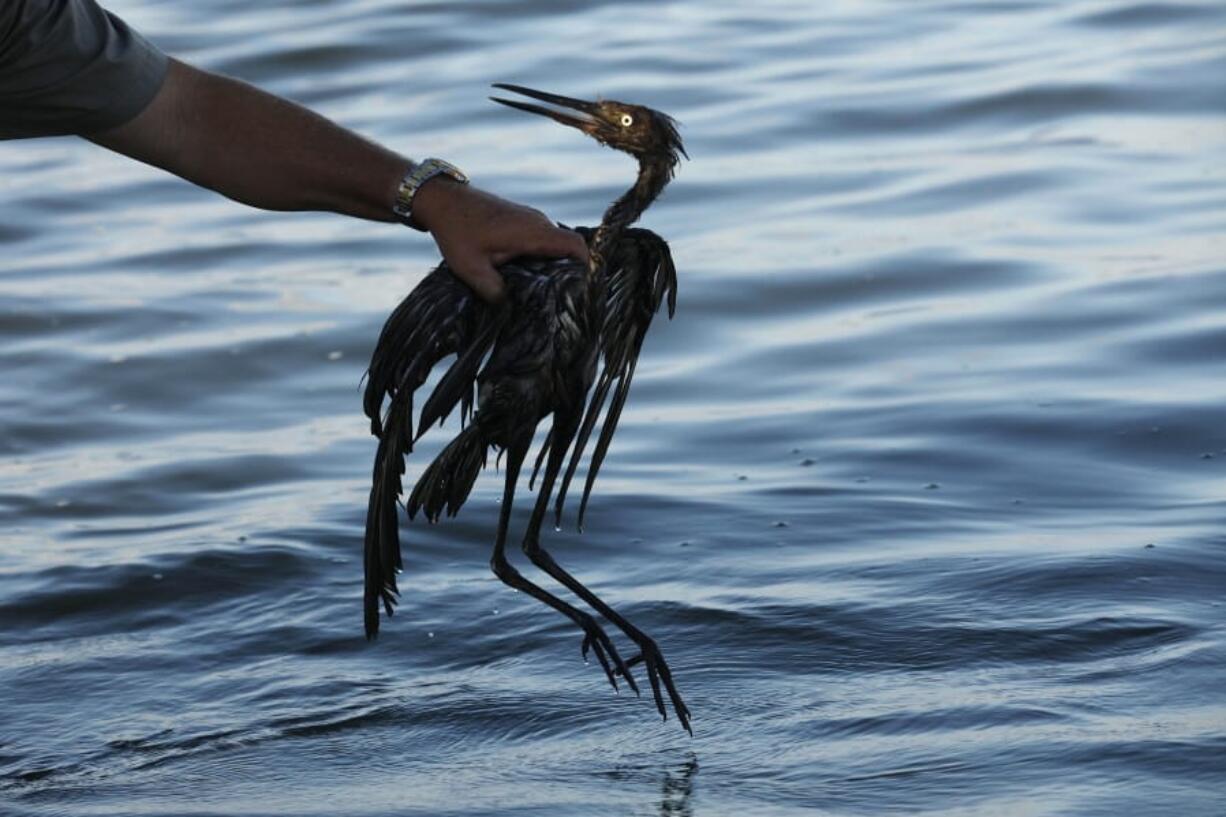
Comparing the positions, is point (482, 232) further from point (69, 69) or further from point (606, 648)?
point (606, 648)

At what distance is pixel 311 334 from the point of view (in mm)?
8344

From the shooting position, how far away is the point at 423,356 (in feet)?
14.3

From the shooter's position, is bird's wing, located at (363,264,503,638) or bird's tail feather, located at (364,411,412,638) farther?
bird's tail feather, located at (364,411,412,638)

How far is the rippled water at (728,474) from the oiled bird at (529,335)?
64cm

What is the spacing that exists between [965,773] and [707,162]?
5.98 metres

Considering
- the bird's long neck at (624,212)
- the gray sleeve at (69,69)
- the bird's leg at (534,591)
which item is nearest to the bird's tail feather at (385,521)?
the bird's leg at (534,591)

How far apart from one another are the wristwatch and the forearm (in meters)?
0.04

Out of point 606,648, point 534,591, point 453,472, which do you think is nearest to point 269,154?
point 453,472

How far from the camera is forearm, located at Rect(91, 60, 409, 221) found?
14.2 ft

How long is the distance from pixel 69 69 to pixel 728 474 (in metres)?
2.93

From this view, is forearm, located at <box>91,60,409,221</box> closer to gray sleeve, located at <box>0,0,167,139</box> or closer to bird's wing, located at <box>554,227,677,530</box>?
gray sleeve, located at <box>0,0,167,139</box>

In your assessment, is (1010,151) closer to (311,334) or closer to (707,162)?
(707,162)

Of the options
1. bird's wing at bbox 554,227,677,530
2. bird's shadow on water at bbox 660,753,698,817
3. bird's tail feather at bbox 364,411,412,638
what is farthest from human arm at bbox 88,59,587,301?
bird's shadow on water at bbox 660,753,698,817

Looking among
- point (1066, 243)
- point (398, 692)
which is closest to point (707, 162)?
point (1066, 243)
